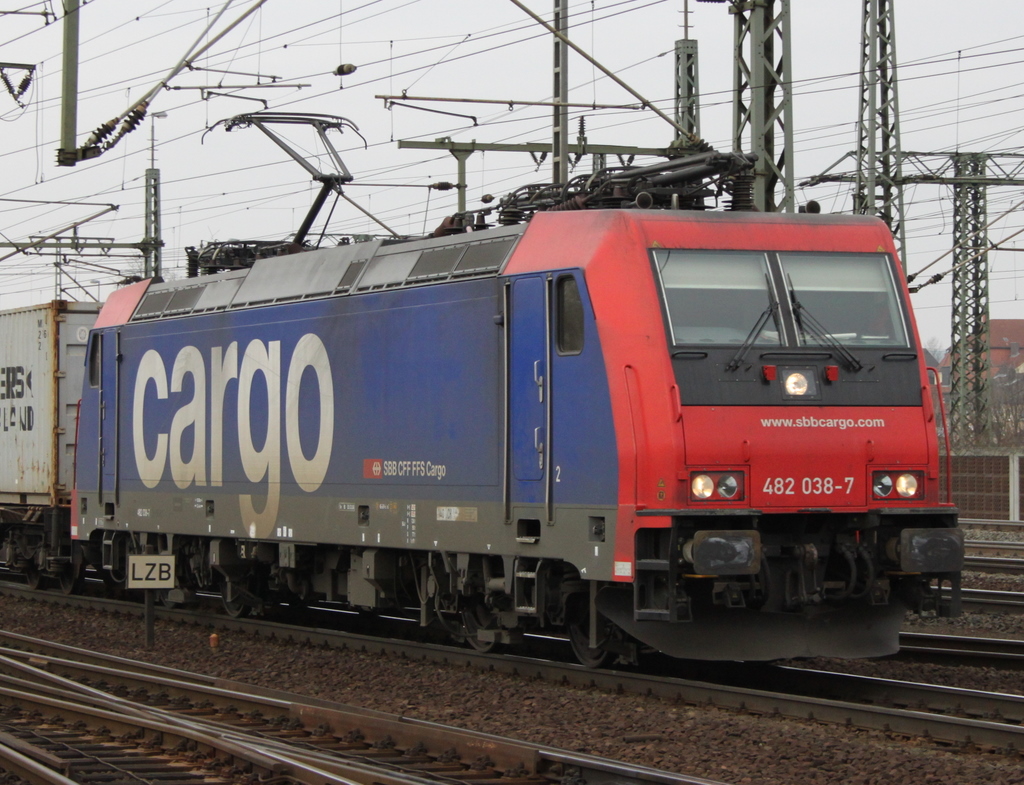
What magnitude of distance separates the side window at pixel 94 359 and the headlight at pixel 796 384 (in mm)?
10559

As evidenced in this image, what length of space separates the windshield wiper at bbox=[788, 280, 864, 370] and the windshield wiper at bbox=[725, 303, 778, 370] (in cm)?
19

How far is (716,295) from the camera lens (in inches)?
421

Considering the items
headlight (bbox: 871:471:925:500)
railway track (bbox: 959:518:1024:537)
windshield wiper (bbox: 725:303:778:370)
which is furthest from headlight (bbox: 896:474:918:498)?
railway track (bbox: 959:518:1024:537)

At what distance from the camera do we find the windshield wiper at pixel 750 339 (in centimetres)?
1041

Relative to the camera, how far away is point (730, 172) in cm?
1163

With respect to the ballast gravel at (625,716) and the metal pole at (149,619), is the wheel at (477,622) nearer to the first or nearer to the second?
the ballast gravel at (625,716)

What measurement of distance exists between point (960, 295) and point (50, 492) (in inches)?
997

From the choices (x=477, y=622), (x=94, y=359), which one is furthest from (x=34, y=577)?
(x=477, y=622)

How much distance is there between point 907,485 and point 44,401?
14054mm

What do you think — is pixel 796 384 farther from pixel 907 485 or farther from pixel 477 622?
pixel 477 622

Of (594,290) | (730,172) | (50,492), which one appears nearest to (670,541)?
(594,290)

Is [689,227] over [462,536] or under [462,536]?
over

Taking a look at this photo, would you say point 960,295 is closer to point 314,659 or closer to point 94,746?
point 314,659

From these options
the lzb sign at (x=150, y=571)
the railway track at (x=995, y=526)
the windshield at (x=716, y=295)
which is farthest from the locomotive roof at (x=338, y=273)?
the railway track at (x=995, y=526)
